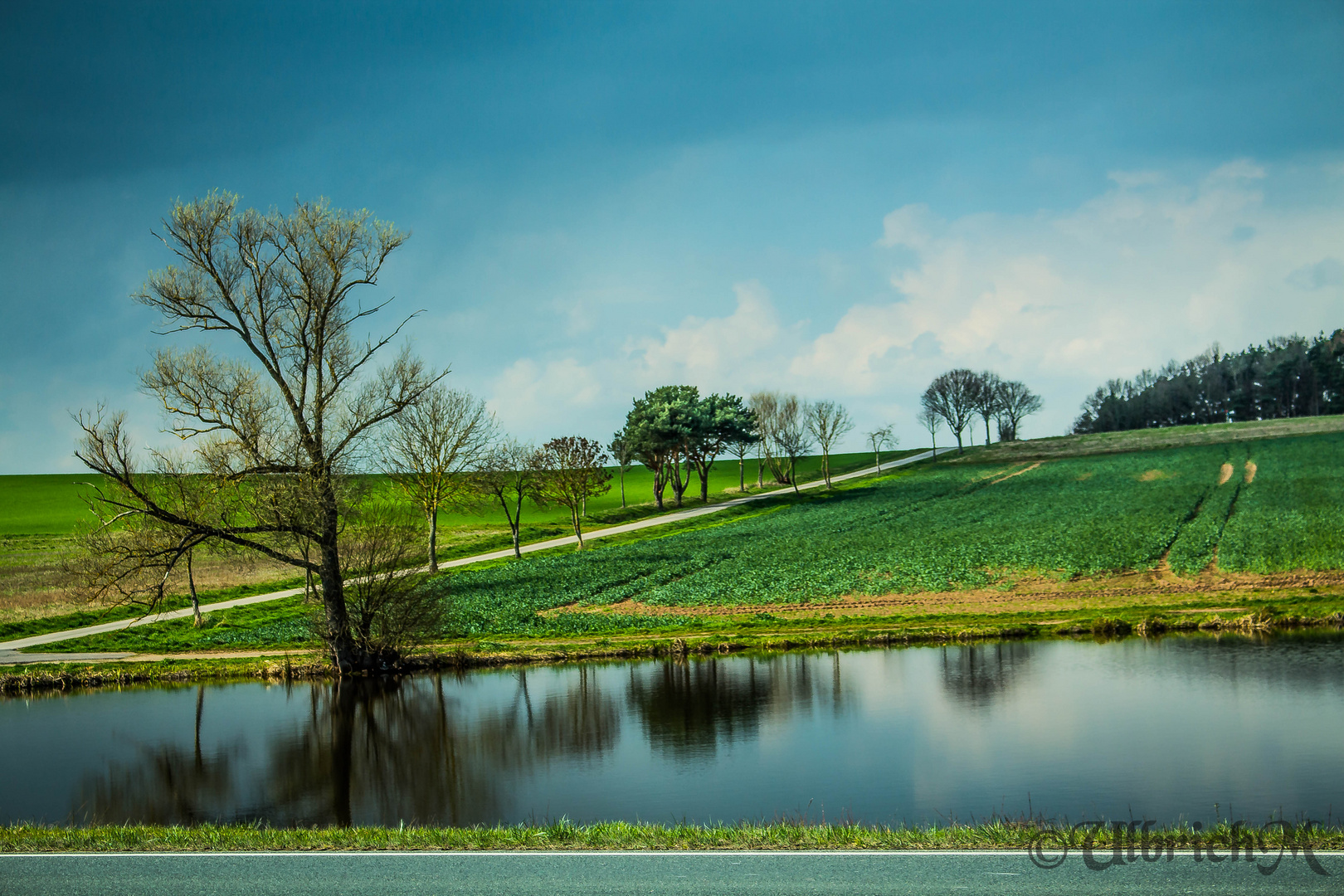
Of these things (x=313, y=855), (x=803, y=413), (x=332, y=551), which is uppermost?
(x=803, y=413)

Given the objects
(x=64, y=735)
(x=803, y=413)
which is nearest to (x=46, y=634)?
(x=64, y=735)

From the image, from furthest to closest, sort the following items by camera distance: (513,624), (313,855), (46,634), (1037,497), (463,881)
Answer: (1037,497), (46,634), (513,624), (313,855), (463,881)

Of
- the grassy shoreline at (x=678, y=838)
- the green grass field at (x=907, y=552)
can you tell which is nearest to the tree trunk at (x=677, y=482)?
the green grass field at (x=907, y=552)

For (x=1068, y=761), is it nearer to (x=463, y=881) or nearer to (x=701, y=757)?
(x=701, y=757)

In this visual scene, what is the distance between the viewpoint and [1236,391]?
→ 13250cm

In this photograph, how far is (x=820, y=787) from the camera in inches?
586

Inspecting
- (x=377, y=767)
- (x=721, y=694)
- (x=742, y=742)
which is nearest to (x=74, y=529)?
(x=377, y=767)

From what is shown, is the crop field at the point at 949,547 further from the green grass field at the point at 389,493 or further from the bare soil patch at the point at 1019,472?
the green grass field at the point at 389,493

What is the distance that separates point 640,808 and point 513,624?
67.6 ft

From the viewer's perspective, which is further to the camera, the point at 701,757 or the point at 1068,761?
the point at 701,757

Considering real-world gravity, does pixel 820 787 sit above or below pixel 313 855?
below

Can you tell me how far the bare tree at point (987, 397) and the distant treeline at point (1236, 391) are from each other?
19.7 metres

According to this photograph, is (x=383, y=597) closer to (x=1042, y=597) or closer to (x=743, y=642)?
(x=743, y=642)

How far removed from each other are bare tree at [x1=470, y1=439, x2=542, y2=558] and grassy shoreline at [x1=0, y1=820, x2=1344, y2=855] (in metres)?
44.5
